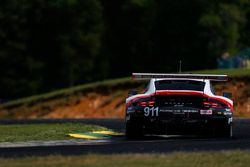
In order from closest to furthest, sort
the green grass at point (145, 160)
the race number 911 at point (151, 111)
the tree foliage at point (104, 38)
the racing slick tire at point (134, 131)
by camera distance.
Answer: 1. the green grass at point (145, 160)
2. the race number 911 at point (151, 111)
3. the racing slick tire at point (134, 131)
4. the tree foliage at point (104, 38)

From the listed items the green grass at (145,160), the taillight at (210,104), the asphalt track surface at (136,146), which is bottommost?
the green grass at (145,160)

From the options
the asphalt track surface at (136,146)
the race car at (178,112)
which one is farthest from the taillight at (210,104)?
the asphalt track surface at (136,146)

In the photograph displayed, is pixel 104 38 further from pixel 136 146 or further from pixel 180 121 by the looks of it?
pixel 136 146

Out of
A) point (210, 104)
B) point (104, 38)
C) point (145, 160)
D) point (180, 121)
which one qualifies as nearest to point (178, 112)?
point (180, 121)

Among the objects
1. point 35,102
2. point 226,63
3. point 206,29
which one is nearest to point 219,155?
point 35,102

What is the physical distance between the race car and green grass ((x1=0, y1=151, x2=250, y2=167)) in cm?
338

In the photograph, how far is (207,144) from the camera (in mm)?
16953

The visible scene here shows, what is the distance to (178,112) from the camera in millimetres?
18156

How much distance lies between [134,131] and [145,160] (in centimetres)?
504

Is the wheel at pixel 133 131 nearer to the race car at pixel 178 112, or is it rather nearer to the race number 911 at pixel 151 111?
the race car at pixel 178 112

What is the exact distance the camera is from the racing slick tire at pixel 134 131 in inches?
734

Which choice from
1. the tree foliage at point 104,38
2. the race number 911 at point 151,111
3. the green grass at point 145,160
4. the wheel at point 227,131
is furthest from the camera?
the tree foliage at point 104,38

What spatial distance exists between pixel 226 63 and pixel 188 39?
13.0 meters

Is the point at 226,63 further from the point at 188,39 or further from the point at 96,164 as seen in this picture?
the point at 96,164
